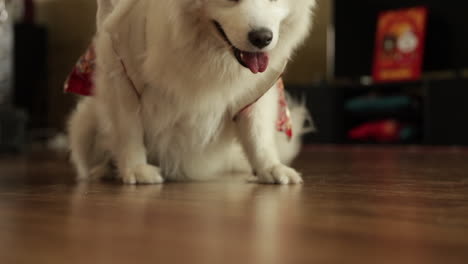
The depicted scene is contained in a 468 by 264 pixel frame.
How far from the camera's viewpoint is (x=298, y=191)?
1.45 metres

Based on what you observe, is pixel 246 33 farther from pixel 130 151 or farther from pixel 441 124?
pixel 441 124

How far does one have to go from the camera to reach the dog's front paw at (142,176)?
1.65m

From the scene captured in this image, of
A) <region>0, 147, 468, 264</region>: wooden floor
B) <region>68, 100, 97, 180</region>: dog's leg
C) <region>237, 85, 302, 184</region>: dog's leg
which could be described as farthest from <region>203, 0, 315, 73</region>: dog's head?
<region>68, 100, 97, 180</region>: dog's leg

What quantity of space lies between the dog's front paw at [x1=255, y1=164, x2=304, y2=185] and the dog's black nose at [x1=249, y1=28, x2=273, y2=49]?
398 mm

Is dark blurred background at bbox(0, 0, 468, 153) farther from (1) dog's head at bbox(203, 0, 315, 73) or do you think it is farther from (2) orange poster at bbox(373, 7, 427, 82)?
(1) dog's head at bbox(203, 0, 315, 73)

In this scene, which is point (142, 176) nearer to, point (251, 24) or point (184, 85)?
point (184, 85)

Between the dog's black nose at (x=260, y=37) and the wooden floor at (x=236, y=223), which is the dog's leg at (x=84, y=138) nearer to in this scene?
the wooden floor at (x=236, y=223)

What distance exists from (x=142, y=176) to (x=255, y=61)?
17.8 inches

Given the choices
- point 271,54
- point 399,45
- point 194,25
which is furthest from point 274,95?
point 399,45

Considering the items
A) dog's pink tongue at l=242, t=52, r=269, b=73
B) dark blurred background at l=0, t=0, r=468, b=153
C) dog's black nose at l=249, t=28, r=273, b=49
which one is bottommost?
dark blurred background at l=0, t=0, r=468, b=153

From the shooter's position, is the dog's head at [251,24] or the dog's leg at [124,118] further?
the dog's leg at [124,118]

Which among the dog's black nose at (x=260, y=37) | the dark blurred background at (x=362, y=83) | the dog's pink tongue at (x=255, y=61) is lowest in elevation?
the dark blurred background at (x=362, y=83)

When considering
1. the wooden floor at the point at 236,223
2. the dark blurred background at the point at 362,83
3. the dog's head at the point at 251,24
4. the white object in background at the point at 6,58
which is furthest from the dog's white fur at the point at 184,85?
the white object in background at the point at 6,58

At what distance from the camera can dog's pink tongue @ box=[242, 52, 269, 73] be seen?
1.48 metres
